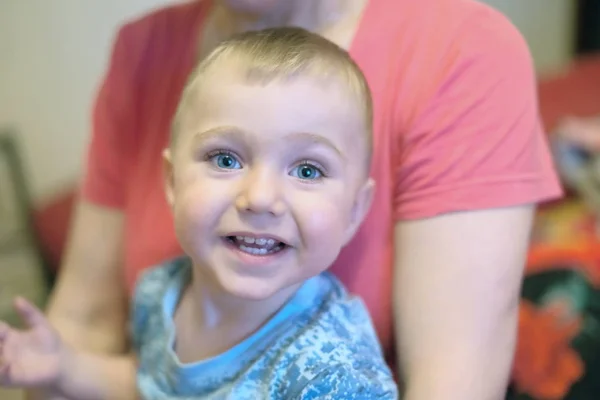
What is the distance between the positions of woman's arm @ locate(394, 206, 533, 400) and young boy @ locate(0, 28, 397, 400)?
5 centimetres

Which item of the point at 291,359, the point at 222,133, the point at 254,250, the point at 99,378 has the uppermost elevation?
the point at 222,133

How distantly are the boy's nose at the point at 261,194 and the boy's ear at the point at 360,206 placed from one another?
114 mm

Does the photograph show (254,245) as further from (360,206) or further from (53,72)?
(53,72)

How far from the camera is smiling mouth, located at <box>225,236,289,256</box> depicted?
0.70 m

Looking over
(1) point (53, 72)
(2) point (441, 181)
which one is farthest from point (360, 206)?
Answer: (1) point (53, 72)

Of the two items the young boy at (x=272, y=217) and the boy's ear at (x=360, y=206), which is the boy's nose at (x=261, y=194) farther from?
the boy's ear at (x=360, y=206)

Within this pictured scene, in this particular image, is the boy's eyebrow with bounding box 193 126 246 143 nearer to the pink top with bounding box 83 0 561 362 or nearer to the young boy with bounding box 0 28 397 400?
the young boy with bounding box 0 28 397 400

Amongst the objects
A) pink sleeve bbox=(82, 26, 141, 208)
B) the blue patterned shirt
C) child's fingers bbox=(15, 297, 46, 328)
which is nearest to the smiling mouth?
the blue patterned shirt

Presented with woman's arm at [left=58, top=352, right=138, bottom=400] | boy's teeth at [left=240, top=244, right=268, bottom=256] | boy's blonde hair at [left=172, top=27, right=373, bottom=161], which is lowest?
woman's arm at [left=58, top=352, right=138, bottom=400]

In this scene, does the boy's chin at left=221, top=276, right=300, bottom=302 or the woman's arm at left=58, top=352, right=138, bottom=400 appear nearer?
the boy's chin at left=221, top=276, right=300, bottom=302

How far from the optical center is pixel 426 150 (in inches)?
31.5

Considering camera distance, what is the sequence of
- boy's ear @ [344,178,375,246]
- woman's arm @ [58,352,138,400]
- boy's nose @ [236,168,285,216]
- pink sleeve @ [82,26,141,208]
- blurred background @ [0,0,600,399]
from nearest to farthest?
1. boy's nose @ [236,168,285,216]
2. boy's ear @ [344,178,375,246]
3. woman's arm @ [58,352,138,400]
4. pink sleeve @ [82,26,141,208]
5. blurred background @ [0,0,600,399]

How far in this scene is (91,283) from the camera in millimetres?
1071

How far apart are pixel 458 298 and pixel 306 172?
210 millimetres
